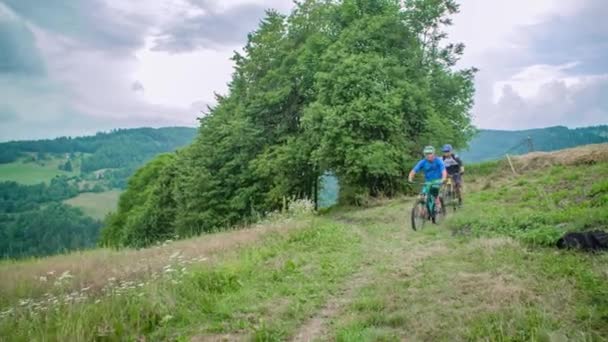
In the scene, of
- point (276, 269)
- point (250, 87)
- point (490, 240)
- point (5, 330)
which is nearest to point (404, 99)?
point (250, 87)

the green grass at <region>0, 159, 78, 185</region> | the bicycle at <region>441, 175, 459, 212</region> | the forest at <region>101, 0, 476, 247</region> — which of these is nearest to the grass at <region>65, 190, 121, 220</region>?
the green grass at <region>0, 159, 78, 185</region>

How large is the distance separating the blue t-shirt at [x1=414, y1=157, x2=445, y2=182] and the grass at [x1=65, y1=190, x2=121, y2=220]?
143526 mm

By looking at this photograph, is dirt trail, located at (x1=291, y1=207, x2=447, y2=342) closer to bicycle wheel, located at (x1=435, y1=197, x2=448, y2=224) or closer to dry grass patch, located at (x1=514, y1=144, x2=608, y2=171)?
bicycle wheel, located at (x1=435, y1=197, x2=448, y2=224)

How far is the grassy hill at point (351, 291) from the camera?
481 cm

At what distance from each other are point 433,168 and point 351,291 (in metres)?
7.10

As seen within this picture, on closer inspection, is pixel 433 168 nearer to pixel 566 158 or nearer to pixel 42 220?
pixel 566 158

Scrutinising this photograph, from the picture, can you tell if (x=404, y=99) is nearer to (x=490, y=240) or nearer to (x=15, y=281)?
(x=490, y=240)

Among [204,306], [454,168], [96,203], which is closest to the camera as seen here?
[204,306]

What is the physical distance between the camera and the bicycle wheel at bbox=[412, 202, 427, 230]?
12.5 meters

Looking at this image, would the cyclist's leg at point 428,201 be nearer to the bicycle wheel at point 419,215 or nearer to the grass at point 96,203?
the bicycle wheel at point 419,215

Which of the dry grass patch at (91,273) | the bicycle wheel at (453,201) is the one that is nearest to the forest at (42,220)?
the dry grass patch at (91,273)

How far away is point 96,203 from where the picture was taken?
498ft

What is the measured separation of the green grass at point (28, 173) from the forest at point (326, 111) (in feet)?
579

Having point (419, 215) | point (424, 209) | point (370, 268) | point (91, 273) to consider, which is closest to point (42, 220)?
point (91, 273)
